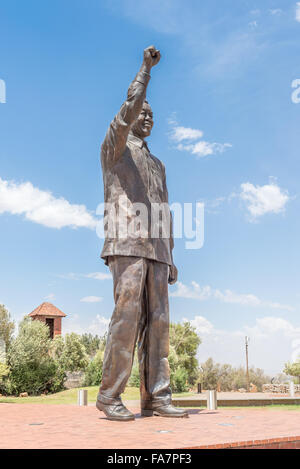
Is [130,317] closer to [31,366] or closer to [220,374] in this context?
[31,366]

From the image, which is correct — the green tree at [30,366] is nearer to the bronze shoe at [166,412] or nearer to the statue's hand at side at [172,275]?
the statue's hand at side at [172,275]

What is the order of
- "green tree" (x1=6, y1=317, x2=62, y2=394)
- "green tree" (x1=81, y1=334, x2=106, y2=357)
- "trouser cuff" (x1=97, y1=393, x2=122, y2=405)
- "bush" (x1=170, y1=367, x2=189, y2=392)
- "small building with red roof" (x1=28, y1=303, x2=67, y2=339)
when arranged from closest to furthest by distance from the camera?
"trouser cuff" (x1=97, y1=393, x2=122, y2=405), "bush" (x1=170, y1=367, x2=189, y2=392), "green tree" (x1=6, y1=317, x2=62, y2=394), "small building with red roof" (x1=28, y1=303, x2=67, y2=339), "green tree" (x1=81, y1=334, x2=106, y2=357)

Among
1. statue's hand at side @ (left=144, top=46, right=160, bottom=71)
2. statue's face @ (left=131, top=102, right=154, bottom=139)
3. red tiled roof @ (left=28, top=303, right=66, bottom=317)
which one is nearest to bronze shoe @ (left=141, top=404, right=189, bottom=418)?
statue's face @ (left=131, top=102, right=154, bottom=139)

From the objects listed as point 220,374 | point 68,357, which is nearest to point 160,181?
point 68,357

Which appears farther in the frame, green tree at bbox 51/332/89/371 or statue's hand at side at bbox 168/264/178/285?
green tree at bbox 51/332/89/371

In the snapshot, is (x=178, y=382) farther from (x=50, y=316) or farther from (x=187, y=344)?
(x=50, y=316)

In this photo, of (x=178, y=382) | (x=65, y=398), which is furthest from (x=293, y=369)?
(x=65, y=398)

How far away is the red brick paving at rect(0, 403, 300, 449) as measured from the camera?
12.4 feet

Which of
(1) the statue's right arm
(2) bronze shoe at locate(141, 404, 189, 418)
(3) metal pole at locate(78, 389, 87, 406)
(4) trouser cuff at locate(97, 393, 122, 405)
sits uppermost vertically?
(1) the statue's right arm

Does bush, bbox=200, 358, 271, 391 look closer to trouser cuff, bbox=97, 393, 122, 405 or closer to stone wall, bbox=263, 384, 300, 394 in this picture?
stone wall, bbox=263, 384, 300, 394

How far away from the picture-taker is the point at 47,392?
98.9ft

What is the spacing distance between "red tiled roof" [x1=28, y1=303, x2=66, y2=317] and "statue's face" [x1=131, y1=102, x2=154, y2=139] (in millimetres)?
36288

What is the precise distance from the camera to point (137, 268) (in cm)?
570

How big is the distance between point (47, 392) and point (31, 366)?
1.87 meters
